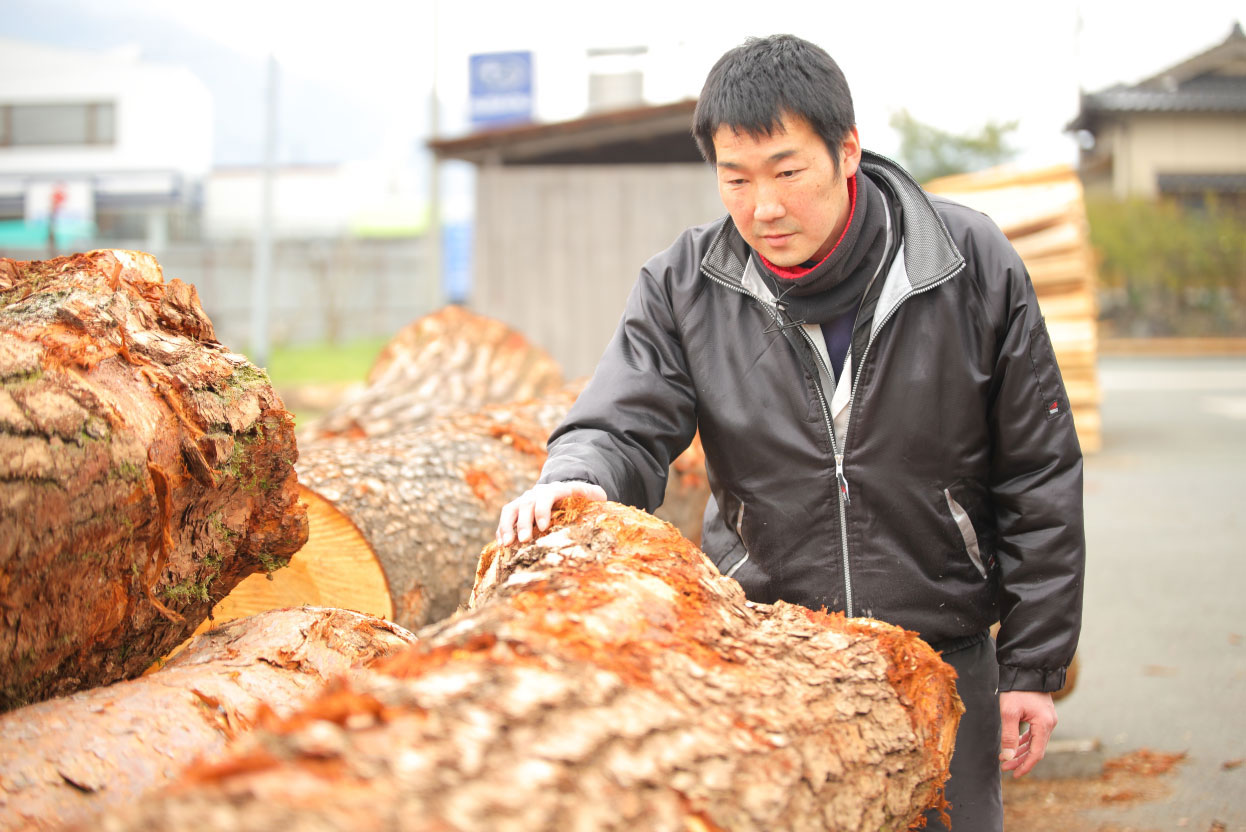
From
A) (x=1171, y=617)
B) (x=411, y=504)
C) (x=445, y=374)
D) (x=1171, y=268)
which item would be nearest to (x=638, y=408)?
(x=411, y=504)

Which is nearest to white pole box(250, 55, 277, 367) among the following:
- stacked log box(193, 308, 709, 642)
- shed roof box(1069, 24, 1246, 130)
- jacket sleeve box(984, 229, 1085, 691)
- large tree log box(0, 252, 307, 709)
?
stacked log box(193, 308, 709, 642)

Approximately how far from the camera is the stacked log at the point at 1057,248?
8.84 metres

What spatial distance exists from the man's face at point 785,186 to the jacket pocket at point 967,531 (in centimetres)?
62

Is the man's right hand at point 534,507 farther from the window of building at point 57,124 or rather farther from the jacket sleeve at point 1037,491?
the window of building at point 57,124

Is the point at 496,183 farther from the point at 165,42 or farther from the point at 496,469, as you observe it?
the point at 165,42

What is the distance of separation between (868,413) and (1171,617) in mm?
3974

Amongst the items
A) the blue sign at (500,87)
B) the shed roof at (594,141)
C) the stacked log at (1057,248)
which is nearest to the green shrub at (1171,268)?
the blue sign at (500,87)

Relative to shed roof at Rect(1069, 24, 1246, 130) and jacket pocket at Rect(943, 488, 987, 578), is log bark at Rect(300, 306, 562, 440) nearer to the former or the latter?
jacket pocket at Rect(943, 488, 987, 578)

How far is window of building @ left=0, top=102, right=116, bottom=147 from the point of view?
16391mm

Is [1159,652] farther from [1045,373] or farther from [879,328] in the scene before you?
[879,328]

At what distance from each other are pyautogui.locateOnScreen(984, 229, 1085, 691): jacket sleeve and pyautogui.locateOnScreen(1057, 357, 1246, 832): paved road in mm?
1512

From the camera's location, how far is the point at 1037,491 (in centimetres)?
209

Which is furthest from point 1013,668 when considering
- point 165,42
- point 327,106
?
point 327,106

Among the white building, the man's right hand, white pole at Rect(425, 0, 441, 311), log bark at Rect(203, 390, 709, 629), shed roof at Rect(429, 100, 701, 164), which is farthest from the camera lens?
the white building
